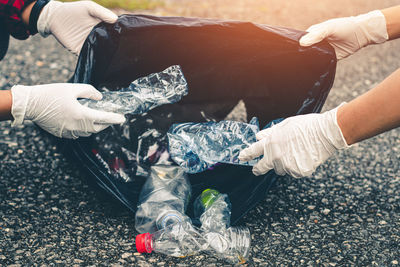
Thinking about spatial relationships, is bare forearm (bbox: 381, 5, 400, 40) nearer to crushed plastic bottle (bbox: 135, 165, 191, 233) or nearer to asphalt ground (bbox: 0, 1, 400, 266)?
asphalt ground (bbox: 0, 1, 400, 266)

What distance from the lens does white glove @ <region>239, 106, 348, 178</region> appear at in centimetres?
142

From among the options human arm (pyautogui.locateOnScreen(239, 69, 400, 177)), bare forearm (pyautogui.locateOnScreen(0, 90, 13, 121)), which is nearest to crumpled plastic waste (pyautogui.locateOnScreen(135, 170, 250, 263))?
human arm (pyautogui.locateOnScreen(239, 69, 400, 177))

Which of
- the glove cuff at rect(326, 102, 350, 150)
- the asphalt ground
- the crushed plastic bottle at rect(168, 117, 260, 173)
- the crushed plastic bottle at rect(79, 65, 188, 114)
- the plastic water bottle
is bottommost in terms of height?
the asphalt ground

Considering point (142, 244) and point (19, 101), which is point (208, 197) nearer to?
point (142, 244)

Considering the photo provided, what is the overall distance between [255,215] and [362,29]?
92 cm

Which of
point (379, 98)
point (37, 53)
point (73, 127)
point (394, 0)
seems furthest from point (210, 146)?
point (394, 0)

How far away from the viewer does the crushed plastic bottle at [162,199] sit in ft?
5.23

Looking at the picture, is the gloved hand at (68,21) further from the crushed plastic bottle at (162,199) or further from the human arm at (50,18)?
the crushed plastic bottle at (162,199)

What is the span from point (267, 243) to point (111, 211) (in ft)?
2.15

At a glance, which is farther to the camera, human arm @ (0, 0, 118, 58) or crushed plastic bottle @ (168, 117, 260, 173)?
human arm @ (0, 0, 118, 58)

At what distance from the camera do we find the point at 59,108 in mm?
1574

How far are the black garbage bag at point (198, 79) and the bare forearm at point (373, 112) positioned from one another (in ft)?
1.07

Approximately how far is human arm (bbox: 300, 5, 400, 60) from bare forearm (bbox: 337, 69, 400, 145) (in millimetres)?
456

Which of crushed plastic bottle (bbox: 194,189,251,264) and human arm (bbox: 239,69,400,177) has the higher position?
human arm (bbox: 239,69,400,177)
